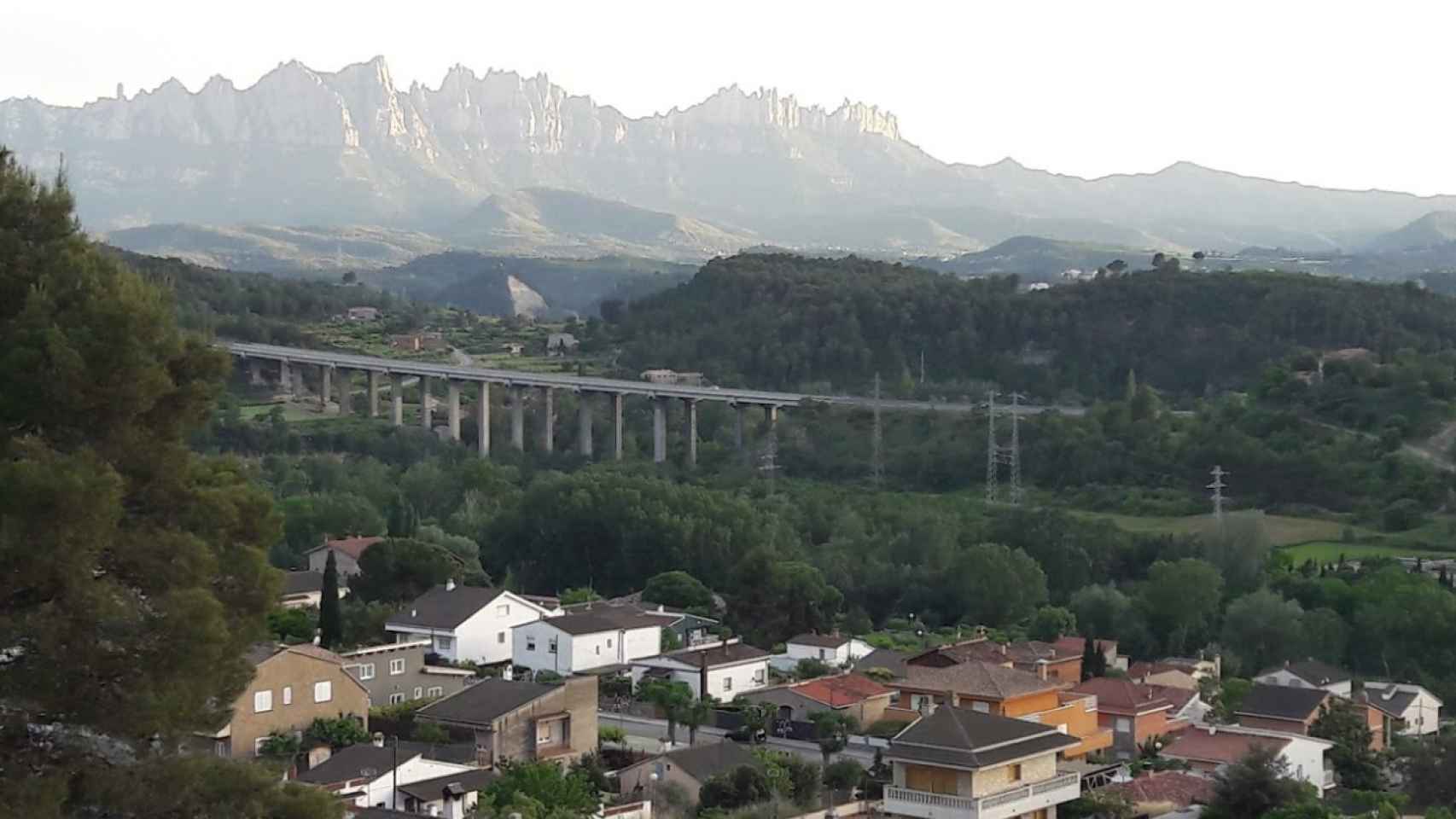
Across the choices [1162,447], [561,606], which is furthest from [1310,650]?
[1162,447]

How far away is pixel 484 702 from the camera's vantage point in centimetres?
2428

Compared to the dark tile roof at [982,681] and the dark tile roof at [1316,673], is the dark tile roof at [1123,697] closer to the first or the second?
the dark tile roof at [982,681]

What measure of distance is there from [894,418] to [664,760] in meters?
38.4

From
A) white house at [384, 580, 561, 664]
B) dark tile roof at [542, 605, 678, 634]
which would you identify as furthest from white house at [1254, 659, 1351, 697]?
white house at [384, 580, 561, 664]

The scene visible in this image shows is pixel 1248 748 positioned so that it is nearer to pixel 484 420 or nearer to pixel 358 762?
pixel 358 762

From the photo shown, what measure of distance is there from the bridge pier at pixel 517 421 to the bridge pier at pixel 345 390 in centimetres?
552

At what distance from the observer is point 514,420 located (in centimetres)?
6562

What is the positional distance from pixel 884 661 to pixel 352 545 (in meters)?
11.5

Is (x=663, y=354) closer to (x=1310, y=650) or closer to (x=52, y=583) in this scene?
(x=1310, y=650)

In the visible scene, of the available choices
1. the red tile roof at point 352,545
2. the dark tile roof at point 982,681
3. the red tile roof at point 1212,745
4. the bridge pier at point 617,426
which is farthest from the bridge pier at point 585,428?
the red tile roof at point 1212,745

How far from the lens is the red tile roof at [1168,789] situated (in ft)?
72.7

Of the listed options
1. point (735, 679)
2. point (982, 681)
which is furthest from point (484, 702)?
point (982, 681)

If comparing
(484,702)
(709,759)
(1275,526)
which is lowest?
(1275,526)

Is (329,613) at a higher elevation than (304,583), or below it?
higher
